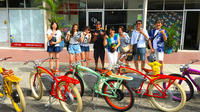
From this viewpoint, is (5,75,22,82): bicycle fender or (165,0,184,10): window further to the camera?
(165,0,184,10): window

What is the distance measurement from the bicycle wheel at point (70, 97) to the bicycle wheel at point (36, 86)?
2.32ft

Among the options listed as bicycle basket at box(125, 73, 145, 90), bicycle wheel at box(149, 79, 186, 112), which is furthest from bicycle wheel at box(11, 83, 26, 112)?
bicycle wheel at box(149, 79, 186, 112)

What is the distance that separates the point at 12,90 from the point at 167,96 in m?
3.04

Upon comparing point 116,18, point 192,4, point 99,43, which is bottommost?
point 99,43

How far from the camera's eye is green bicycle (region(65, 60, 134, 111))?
3.35 metres

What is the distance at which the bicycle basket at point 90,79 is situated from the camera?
357 cm

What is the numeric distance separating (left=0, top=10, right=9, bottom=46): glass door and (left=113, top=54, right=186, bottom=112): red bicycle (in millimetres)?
10704

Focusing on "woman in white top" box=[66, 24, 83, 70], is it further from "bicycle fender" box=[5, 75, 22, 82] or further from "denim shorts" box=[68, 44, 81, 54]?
"bicycle fender" box=[5, 75, 22, 82]

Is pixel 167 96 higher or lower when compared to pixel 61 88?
lower

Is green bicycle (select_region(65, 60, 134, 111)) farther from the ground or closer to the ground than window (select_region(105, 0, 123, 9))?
closer to the ground

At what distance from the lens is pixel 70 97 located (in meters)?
3.24

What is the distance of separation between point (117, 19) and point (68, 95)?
814 centimetres

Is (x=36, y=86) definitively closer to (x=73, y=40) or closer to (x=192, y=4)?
(x=73, y=40)

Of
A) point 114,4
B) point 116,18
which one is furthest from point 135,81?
point 114,4
